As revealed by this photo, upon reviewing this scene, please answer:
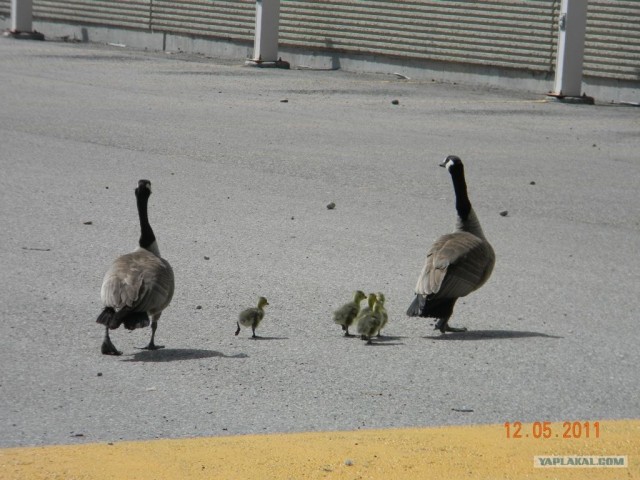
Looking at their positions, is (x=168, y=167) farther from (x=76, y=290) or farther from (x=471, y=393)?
(x=471, y=393)

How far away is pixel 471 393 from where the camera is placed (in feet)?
21.1

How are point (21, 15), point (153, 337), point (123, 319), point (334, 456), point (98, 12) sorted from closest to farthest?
point (334, 456)
point (123, 319)
point (153, 337)
point (21, 15)
point (98, 12)

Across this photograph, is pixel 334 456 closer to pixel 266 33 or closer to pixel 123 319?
pixel 123 319

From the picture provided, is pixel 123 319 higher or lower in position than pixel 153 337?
higher

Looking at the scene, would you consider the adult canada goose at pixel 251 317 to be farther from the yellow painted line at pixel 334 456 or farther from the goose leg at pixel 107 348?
the yellow painted line at pixel 334 456

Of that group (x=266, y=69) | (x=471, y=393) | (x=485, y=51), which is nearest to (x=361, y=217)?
(x=471, y=393)

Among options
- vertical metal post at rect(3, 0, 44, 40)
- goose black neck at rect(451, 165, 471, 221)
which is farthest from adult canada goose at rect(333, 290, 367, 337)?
vertical metal post at rect(3, 0, 44, 40)

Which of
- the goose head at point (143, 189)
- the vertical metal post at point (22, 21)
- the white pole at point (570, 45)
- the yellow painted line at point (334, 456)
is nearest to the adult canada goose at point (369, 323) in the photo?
the goose head at point (143, 189)

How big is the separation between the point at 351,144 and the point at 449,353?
952 cm

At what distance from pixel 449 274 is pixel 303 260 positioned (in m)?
2.52

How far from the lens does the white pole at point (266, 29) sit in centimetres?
2862

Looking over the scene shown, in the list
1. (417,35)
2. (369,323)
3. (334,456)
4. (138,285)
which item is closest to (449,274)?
(369,323)

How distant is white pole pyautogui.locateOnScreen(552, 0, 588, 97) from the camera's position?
2298 centimetres

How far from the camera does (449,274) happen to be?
24.7ft
